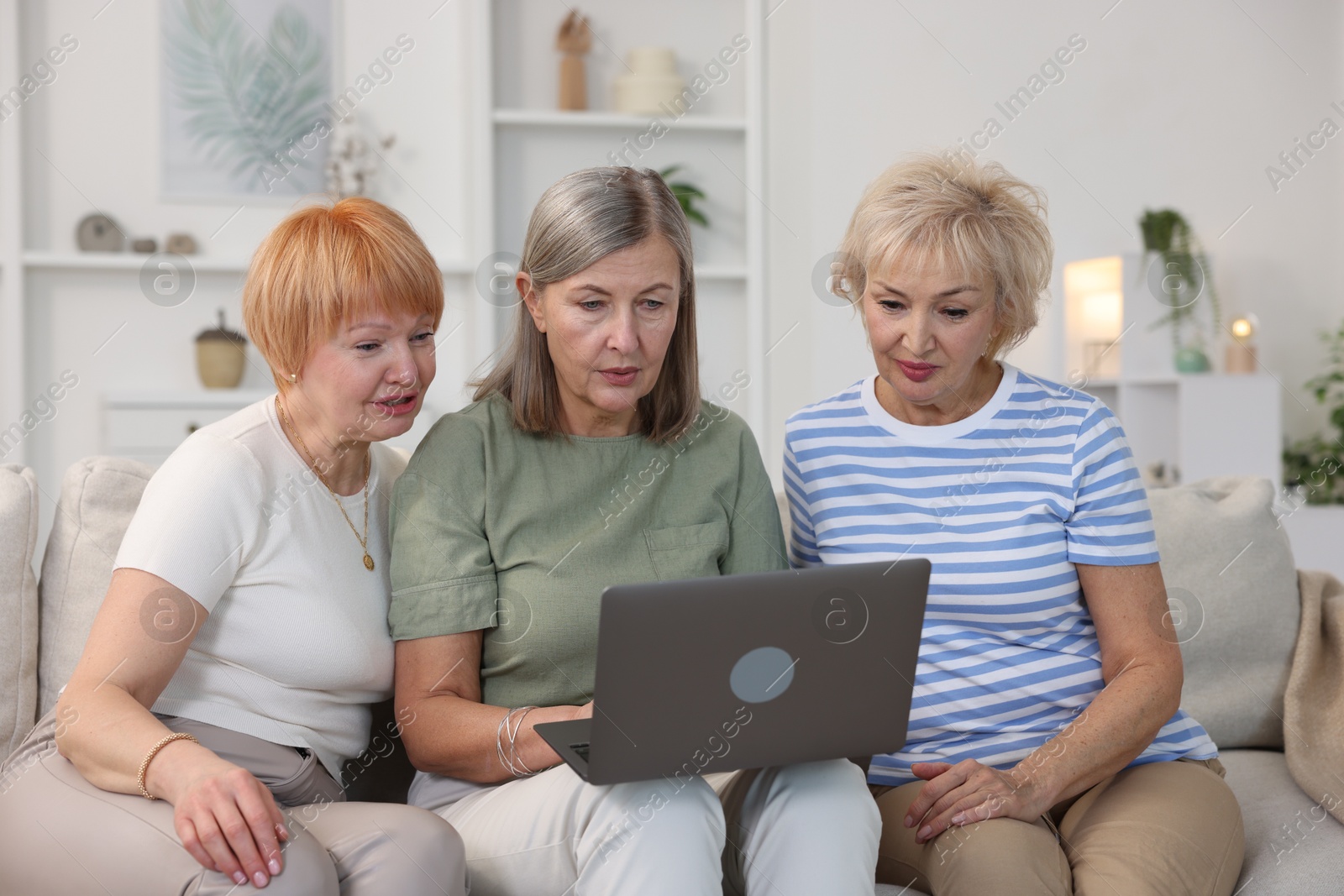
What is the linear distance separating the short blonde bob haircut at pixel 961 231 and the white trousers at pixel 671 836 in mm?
625

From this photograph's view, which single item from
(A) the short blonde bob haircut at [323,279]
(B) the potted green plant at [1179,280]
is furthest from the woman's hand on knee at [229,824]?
(B) the potted green plant at [1179,280]

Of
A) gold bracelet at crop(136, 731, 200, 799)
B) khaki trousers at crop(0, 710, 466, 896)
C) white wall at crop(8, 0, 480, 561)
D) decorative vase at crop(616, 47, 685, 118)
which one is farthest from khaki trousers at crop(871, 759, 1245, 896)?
decorative vase at crop(616, 47, 685, 118)

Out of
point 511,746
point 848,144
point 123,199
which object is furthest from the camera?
point 123,199

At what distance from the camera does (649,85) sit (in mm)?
4082

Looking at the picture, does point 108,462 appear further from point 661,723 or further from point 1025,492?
point 1025,492

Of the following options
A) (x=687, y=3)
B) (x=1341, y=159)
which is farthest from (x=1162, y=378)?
(x=687, y=3)

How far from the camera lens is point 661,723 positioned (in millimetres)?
1016

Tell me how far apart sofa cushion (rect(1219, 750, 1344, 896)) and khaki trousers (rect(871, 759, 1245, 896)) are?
0.26ft

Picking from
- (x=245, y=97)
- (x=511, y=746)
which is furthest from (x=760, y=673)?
(x=245, y=97)

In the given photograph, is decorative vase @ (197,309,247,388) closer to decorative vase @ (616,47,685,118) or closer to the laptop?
decorative vase @ (616,47,685,118)

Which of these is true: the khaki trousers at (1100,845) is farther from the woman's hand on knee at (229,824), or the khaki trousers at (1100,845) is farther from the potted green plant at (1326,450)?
the potted green plant at (1326,450)

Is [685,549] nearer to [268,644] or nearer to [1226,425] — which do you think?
[268,644]

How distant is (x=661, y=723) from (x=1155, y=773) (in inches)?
28.2

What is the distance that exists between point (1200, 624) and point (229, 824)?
144 centimetres
